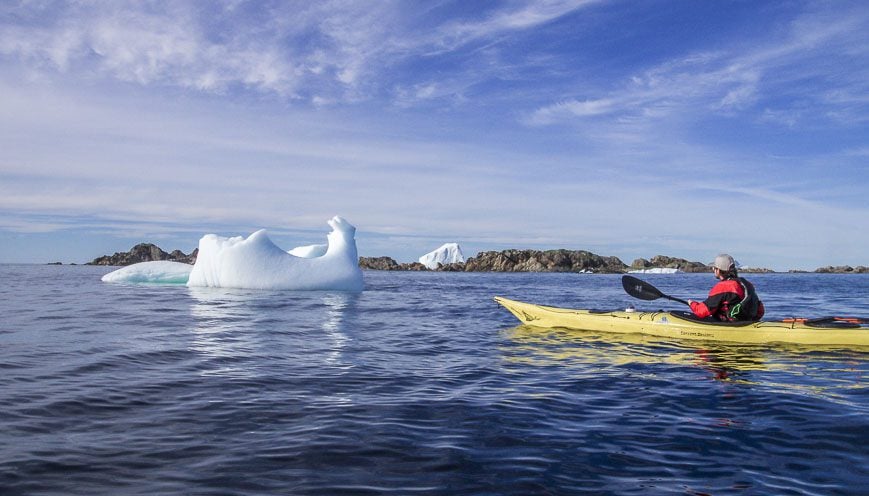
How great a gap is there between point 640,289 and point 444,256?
101715mm

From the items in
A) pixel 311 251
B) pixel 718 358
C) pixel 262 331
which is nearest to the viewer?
pixel 718 358

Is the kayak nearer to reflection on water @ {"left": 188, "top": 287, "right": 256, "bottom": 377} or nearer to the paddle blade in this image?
the paddle blade

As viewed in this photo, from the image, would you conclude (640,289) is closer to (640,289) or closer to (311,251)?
(640,289)

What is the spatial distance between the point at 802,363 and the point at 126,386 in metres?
9.41

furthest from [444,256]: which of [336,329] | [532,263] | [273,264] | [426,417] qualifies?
[426,417]

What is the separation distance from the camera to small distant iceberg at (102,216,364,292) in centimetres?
2736

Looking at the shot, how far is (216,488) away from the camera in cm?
402

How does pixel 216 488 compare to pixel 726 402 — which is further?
pixel 726 402

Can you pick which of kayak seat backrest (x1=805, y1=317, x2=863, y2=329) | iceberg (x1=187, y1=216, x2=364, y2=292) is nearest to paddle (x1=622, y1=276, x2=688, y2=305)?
kayak seat backrest (x1=805, y1=317, x2=863, y2=329)

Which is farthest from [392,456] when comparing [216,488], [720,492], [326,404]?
[720,492]

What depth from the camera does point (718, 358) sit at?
31.7 feet

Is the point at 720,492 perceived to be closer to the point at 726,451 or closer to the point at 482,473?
the point at 726,451

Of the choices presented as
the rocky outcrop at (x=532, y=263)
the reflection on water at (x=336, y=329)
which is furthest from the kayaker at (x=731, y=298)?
the rocky outcrop at (x=532, y=263)

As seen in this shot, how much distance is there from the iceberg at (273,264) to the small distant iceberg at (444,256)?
8522 cm
